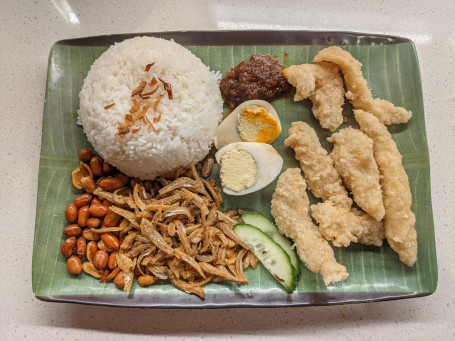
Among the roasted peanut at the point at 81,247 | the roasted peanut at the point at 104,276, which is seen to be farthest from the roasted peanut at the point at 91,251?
the roasted peanut at the point at 104,276

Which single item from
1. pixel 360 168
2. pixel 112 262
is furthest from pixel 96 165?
pixel 360 168

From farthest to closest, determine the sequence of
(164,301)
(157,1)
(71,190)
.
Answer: (157,1) < (71,190) < (164,301)

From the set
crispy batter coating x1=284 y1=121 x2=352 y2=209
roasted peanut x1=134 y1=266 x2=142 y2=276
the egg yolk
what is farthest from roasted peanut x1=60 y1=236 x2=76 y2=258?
crispy batter coating x1=284 y1=121 x2=352 y2=209

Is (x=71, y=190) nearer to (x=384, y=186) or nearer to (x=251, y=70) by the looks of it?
(x=251, y=70)

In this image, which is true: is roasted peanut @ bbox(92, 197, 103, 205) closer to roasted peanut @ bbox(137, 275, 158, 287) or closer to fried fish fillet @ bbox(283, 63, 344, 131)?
roasted peanut @ bbox(137, 275, 158, 287)

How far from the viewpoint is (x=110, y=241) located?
2.83 metres

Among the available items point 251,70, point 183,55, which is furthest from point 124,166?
point 251,70

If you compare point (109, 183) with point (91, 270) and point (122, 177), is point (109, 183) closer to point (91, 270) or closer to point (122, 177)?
point (122, 177)

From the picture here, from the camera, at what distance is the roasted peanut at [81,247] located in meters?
2.81

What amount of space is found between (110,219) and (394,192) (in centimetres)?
212

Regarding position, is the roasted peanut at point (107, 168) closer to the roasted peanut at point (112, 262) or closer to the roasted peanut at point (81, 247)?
the roasted peanut at point (81, 247)

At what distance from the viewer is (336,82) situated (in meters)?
2.97

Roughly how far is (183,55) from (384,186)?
1821 mm

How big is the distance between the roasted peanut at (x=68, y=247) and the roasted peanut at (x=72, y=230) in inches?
1.3
